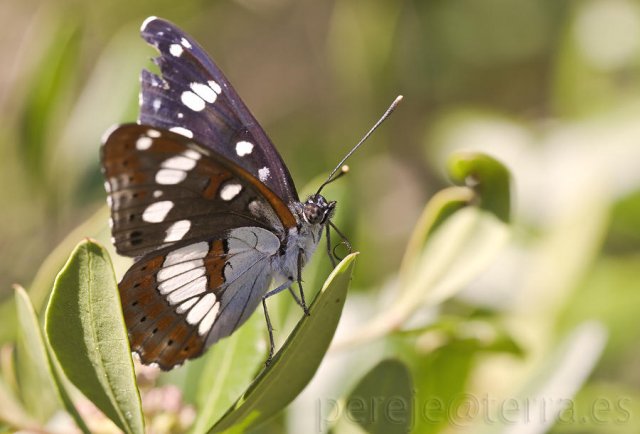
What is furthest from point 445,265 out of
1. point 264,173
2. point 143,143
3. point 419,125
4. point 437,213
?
point 419,125

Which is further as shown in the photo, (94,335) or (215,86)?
(215,86)

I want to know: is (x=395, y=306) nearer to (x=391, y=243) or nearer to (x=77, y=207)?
(x=77, y=207)

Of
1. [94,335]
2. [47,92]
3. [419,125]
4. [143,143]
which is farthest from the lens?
[419,125]

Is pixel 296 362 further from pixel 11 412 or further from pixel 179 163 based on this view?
pixel 11 412

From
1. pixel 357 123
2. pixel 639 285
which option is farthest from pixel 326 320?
pixel 357 123

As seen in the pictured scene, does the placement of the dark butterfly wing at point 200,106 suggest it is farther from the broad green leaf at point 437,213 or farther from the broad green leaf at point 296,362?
the broad green leaf at point 296,362

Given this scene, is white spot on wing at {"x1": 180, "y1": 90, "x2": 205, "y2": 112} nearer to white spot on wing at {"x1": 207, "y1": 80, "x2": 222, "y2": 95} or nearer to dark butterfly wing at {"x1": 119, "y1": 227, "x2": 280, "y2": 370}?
white spot on wing at {"x1": 207, "y1": 80, "x2": 222, "y2": 95}
